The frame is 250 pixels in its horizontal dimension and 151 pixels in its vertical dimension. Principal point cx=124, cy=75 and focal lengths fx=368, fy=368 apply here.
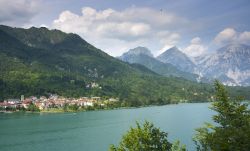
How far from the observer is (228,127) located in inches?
1043

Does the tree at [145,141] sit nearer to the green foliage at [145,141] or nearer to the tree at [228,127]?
the green foliage at [145,141]

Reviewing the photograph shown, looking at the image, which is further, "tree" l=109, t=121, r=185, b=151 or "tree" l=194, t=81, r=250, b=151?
"tree" l=109, t=121, r=185, b=151

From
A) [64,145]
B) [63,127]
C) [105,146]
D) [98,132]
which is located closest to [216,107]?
[105,146]

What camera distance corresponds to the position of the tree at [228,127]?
24469 mm

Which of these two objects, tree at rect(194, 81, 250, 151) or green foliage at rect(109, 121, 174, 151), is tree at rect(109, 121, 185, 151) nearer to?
green foliage at rect(109, 121, 174, 151)

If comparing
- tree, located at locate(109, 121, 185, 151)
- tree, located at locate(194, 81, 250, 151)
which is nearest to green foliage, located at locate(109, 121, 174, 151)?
tree, located at locate(109, 121, 185, 151)

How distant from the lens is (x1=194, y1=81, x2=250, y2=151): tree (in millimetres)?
24469

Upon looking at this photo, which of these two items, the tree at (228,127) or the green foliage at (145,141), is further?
the green foliage at (145,141)

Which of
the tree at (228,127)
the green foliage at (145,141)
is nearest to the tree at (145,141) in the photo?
the green foliage at (145,141)

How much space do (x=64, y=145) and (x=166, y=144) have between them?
70146 mm

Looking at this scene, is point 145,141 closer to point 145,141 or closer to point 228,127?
point 145,141

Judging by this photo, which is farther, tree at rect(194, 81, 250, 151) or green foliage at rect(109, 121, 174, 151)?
green foliage at rect(109, 121, 174, 151)

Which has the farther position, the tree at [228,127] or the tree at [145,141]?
the tree at [145,141]

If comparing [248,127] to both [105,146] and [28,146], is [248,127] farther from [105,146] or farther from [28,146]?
[28,146]
